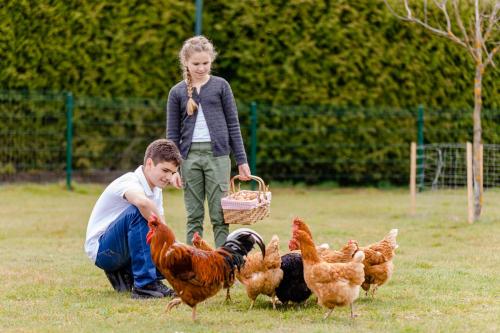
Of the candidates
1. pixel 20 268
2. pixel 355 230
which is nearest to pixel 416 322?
pixel 20 268

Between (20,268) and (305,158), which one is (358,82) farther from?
(20,268)

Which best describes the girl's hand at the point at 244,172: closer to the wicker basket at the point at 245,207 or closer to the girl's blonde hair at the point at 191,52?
the wicker basket at the point at 245,207

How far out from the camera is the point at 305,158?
16.1 meters

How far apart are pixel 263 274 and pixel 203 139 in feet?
5.29

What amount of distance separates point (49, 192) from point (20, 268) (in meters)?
6.68

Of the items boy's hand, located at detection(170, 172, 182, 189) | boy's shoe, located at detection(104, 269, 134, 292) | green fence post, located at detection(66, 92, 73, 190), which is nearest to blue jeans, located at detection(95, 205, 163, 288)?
boy's shoe, located at detection(104, 269, 134, 292)

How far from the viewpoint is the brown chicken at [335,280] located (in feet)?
19.6

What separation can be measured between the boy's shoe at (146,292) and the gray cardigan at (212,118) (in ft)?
4.33

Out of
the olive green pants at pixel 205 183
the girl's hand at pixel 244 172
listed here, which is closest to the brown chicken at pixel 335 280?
the girl's hand at pixel 244 172

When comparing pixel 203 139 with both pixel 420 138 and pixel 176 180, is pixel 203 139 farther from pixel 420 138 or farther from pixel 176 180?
pixel 420 138

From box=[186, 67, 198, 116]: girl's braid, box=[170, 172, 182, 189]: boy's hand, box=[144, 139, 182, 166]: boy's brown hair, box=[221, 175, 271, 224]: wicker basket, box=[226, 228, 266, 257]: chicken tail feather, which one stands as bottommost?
box=[226, 228, 266, 257]: chicken tail feather

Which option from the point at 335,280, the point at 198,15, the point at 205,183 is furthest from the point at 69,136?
the point at 335,280

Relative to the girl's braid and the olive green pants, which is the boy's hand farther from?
the girl's braid

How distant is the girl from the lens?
7672 mm
